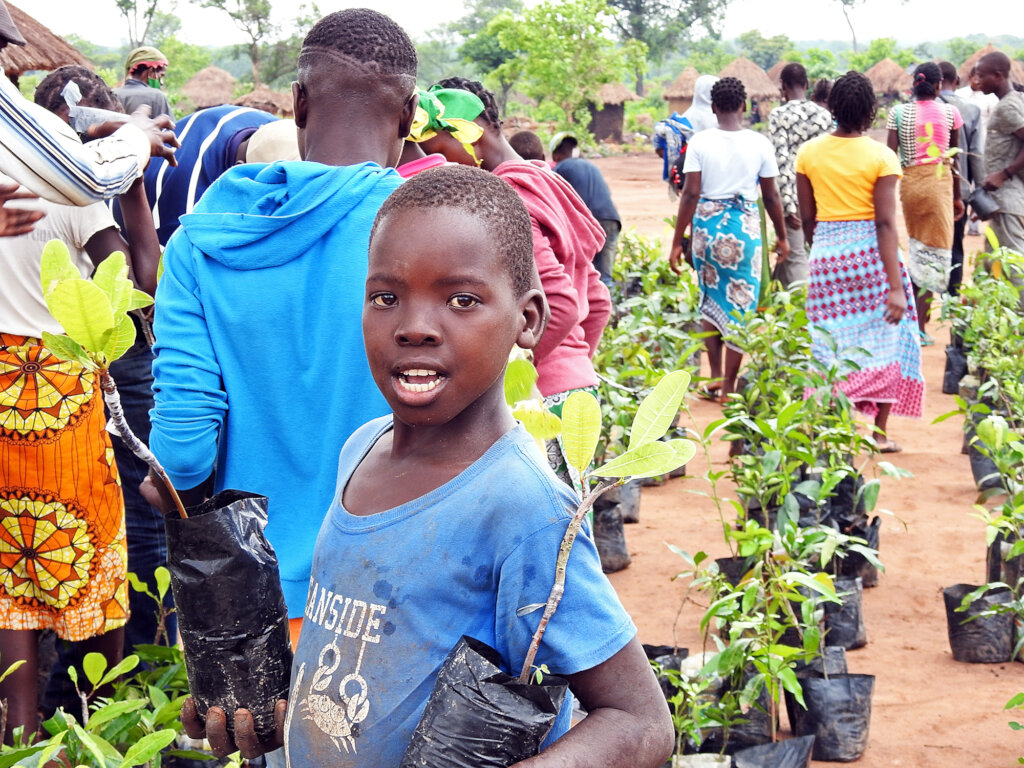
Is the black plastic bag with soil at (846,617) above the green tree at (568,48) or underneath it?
underneath

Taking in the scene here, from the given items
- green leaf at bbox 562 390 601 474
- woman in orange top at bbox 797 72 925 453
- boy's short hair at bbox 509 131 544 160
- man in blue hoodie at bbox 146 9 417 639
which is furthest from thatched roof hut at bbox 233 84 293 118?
green leaf at bbox 562 390 601 474

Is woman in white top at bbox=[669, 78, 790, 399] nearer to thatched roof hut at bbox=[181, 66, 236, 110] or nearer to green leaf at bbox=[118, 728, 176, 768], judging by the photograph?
green leaf at bbox=[118, 728, 176, 768]

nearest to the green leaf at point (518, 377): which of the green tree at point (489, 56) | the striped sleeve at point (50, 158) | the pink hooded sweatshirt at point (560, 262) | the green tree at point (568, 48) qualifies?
the pink hooded sweatshirt at point (560, 262)

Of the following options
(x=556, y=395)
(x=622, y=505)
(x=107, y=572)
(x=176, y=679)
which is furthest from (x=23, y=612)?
(x=622, y=505)

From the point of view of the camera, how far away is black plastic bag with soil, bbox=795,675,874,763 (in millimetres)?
2912

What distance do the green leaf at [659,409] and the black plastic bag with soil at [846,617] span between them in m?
2.67

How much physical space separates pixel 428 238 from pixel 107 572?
1850 mm

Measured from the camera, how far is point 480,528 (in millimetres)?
1111

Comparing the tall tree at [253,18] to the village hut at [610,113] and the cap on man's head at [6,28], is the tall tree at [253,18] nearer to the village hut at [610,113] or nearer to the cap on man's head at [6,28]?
the village hut at [610,113]

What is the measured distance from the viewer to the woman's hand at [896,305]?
482cm

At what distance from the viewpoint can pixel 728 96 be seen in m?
5.74

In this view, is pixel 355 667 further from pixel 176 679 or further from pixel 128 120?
pixel 128 120

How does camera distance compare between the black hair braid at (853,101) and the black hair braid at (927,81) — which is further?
the black hair braid at (927,81)

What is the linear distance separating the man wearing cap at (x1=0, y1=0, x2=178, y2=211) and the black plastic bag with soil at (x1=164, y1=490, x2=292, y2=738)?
42.4 inches
